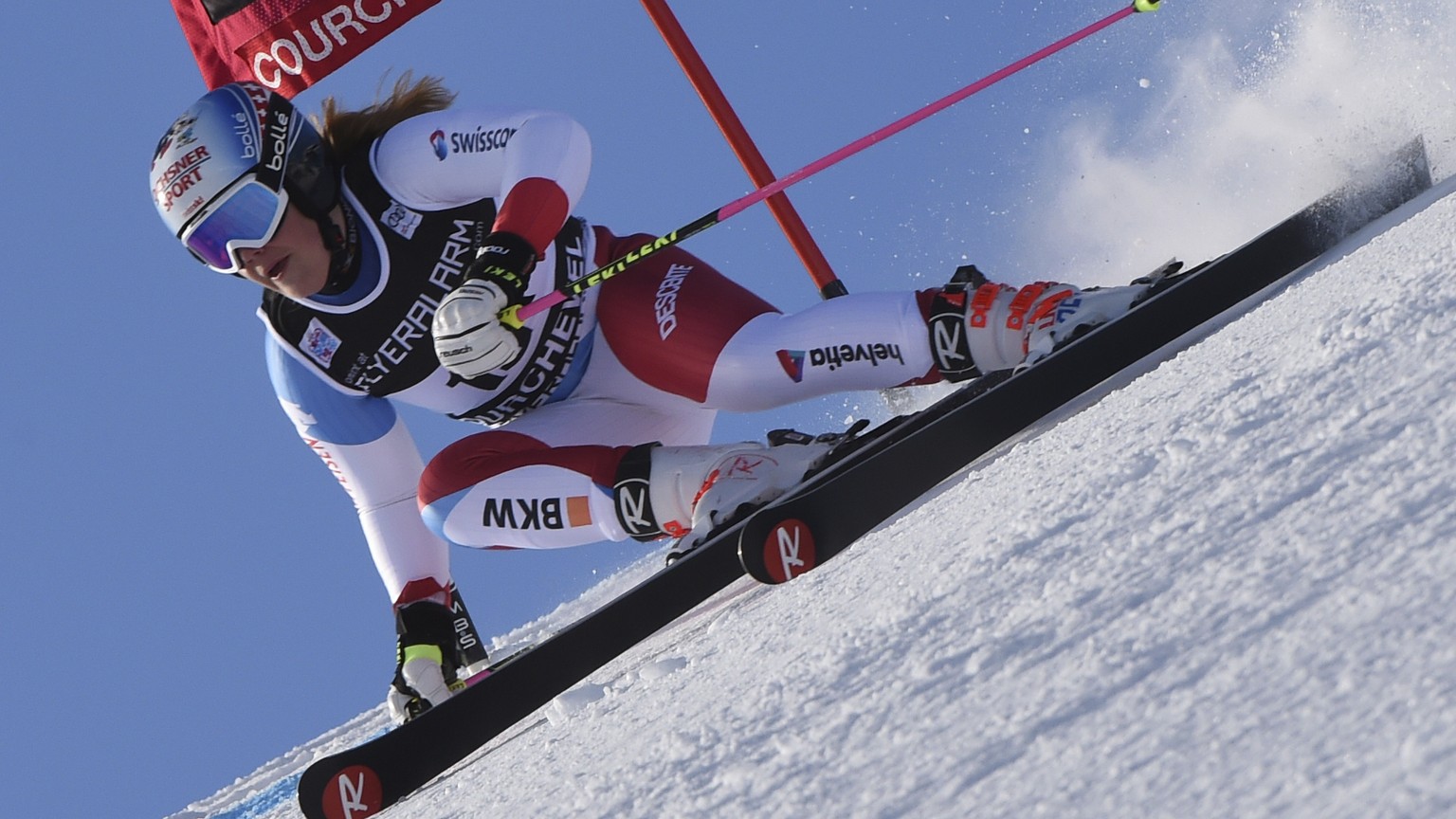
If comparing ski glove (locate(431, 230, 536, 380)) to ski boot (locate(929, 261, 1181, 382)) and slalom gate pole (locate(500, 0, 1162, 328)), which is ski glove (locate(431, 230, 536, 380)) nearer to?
slalom gate pole (locate(500, 0, 1162, 328))

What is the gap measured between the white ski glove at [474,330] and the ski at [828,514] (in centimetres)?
43

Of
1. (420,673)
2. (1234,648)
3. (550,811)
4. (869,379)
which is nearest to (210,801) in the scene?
(420,673)

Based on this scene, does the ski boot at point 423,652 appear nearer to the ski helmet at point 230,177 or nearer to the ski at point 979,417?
the ski helmet at point 230,177

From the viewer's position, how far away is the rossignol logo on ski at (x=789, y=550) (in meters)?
1.65

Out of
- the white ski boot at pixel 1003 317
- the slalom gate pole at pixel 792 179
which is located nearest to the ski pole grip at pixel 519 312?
the slalom gate pole at pixel 792 179

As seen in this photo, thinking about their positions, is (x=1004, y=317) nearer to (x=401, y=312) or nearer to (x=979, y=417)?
(x=979, y=417)

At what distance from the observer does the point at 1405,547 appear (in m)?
0.70

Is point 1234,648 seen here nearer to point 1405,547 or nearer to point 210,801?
point 1405,547

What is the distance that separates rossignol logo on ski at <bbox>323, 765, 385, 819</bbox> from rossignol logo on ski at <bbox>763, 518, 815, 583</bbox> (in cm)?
70

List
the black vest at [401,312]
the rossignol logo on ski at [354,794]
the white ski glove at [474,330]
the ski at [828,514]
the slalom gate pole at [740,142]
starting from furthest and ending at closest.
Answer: the slalom gate pole at [740,142] < the black vest at [401,312] < the white ski glove at [474,330] < the rossignol logo on ski at [354,794] < the ski at [828,514]

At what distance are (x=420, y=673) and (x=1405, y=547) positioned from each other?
1.99m

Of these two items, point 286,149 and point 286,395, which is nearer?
point 286,149

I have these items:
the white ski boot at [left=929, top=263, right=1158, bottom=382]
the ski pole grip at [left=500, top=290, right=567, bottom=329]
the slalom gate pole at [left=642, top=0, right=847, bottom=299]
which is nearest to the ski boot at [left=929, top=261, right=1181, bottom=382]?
the white ski boot at [left=929, top=263, right=1158, bottom=382]

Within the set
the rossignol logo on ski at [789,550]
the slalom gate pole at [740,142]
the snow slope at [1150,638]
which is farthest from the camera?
the slalom gate pole at [740,142]
